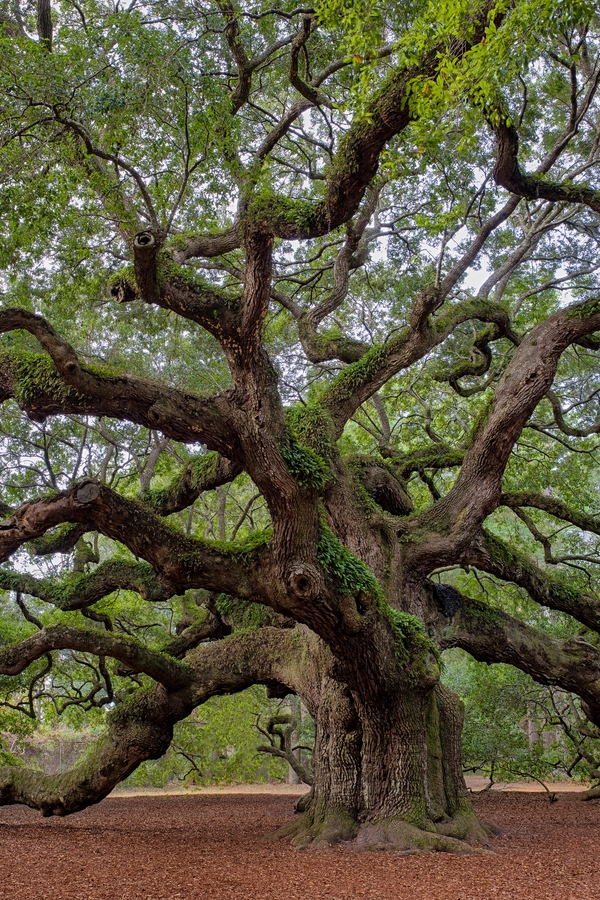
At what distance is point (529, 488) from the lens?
36.7 ft

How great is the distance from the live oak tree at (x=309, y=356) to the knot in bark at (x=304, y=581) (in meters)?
0.02

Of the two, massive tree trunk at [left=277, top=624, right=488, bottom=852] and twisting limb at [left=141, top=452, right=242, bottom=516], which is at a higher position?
twisting limb at [left=141, top=452, right=242, bottom=516]

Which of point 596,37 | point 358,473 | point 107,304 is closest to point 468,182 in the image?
point 596,37

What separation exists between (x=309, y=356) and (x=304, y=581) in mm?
4132

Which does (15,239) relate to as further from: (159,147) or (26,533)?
(26,533)

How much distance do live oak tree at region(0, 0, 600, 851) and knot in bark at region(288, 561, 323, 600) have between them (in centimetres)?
2

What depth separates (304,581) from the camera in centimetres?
545

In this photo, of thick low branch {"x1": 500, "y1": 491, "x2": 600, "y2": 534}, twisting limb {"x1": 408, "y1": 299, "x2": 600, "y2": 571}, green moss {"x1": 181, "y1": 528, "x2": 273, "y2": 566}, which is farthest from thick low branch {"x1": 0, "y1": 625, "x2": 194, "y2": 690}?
thick low branch {"x1": 500, "y1": 491, "x2": 600, "y2": 534}

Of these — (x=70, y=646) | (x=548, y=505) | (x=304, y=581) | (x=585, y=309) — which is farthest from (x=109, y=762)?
Result: (x=585, y=309)

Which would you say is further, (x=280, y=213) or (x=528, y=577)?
(x=528, y=577)

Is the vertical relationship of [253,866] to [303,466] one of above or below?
below

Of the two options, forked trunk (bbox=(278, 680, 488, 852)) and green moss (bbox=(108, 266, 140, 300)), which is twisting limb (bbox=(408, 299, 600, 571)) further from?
green moss (bbox=(108, 266, 140, 300))

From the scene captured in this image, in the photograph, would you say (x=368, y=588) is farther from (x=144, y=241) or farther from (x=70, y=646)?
(x=144, y=241)

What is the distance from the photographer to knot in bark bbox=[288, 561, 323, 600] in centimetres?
543
